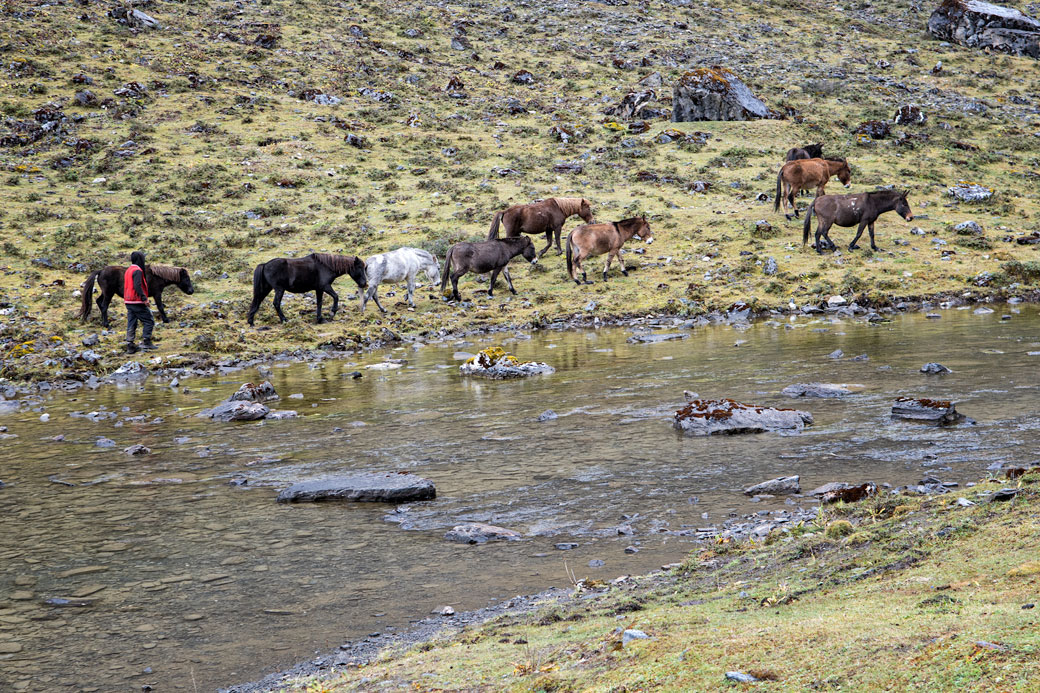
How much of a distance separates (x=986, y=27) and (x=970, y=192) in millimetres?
35280

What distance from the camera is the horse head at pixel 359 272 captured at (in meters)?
21.1

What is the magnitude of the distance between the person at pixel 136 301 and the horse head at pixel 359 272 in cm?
505

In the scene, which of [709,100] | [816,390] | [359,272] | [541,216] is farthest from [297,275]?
[709,100]

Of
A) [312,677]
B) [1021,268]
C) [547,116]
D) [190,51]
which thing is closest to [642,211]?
[1021,268]

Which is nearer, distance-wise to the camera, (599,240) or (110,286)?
(110,286)

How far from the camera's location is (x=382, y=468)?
8.82m

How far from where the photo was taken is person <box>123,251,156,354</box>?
17500 mm

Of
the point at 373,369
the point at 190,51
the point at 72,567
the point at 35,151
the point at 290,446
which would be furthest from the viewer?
the point at 190,51

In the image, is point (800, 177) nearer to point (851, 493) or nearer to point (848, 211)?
point (848, 211)

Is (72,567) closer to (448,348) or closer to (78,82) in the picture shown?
(448,348)

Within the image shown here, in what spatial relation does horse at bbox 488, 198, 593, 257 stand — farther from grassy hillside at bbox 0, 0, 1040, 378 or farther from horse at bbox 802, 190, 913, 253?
horse at bbox 802, 190, 913, 253

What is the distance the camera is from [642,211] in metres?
28.5

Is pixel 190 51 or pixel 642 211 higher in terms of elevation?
pixel 190 51

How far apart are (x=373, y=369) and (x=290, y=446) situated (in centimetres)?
606
